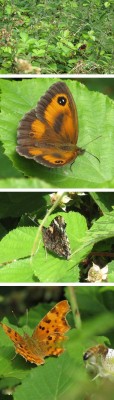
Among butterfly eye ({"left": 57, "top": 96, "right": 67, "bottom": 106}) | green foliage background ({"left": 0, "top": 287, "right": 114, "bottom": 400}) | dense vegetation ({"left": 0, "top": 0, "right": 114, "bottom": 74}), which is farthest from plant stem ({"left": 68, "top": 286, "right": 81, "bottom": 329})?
dense vegetation ({"left": 0, "top": 0, "right": 114, "bottom": 74})

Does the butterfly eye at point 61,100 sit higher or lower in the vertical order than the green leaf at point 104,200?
higher

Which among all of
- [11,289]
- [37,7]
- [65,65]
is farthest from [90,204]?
[37,7]

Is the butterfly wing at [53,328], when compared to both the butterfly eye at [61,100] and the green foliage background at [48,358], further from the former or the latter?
the butterfly eye at [61,100]

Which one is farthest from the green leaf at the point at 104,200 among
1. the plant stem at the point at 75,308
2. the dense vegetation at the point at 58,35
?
the dense vegetation at the point at 58,35

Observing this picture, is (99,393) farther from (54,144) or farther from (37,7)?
(37,7)

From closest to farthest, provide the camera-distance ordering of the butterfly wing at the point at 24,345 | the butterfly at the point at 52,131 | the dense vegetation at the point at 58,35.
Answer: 1. the butterfly at the point at 52,131
2. the butterfly wing at the point at 24,345
3. the dense vegetation at the point at 58,35

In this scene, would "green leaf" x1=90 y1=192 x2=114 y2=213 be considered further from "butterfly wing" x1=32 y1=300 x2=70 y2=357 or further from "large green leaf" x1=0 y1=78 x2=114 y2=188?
"butterfly wing" x1=32 y1=300 x2=70 y2=357

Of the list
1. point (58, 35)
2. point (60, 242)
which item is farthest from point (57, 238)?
point (58, 35)
